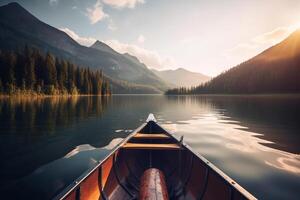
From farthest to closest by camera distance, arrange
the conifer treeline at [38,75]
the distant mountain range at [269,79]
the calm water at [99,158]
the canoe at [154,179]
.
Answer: the distant mountain range at [269,79] → the conifer treeline at [38,75] → the calm water at [99,158] → the canoe at [154,179]

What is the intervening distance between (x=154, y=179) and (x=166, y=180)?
72.9 inches

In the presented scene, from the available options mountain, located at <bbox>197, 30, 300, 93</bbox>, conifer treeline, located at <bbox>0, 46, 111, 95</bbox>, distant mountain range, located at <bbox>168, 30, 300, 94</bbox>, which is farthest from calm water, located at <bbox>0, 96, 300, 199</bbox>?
mountain, located at <bbox>197, 30, 300, 93</bbox>

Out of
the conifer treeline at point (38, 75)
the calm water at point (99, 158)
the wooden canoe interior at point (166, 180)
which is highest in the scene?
the conifer treeline at point (38, 75)

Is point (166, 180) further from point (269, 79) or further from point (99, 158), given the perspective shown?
point (269, 79)

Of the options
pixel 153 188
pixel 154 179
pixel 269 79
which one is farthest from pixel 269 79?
pixel 153 188

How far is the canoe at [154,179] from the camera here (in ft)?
13.9

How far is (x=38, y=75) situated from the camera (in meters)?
84.6

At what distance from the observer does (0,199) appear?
19.4 ft

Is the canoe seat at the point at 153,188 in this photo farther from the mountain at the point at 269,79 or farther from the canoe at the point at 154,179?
the mountain at the point at 269,79

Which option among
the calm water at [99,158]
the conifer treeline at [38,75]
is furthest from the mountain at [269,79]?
the calm water at [99,158]

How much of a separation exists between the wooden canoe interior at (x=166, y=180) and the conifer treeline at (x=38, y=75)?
81767 millimetres

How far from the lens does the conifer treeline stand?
71.8m

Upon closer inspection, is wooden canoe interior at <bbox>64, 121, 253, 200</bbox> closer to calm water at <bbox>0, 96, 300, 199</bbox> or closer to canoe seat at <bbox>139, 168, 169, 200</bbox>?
canoe seat at <bbox>139, 168, 169, 200</bbox>

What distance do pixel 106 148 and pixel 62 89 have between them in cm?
9227
